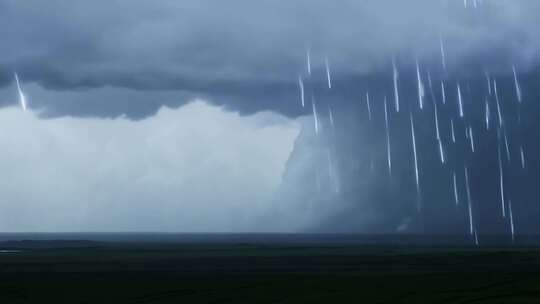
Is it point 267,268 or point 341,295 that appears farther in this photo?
point 267,268

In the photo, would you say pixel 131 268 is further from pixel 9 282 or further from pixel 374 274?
pixel 374 274

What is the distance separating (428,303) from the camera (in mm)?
52812

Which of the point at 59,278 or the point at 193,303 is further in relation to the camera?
the point at 59,278

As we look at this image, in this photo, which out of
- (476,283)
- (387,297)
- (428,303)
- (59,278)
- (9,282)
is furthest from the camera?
(59,278)

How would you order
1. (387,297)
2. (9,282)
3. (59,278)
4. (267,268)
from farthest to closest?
(267,268) → (59,278) → (9,282) → (387,297)

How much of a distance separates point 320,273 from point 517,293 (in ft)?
86.4

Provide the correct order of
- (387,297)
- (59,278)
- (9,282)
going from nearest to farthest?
(387,297) → (9,282) → (59,278)

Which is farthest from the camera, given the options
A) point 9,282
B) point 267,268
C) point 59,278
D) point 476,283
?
point 267,268

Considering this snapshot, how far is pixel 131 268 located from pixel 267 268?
16.4 m

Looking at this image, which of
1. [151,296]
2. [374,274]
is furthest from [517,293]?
[151,296]

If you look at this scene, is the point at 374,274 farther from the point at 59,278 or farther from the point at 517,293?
the point at 59,278

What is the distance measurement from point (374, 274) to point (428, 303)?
2678cm

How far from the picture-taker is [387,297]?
187ft

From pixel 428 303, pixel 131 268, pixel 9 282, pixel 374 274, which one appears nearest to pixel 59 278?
pixel 9 282
